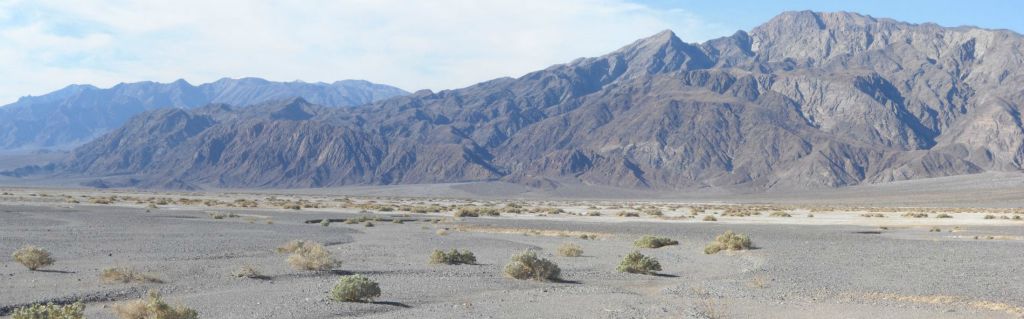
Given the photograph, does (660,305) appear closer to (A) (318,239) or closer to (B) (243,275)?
(B) (243,275)

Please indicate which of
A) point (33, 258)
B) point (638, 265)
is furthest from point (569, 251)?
point (33, 258)

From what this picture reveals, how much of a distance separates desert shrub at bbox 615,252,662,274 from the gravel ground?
1.28 ft

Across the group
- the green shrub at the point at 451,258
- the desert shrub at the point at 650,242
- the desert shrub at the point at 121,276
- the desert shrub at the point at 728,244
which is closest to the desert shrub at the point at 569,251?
the green shrub at the point at 451,258

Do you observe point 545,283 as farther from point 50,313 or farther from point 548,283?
point 50,313

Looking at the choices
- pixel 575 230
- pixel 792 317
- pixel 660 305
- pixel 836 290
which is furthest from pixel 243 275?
pixel 575 230

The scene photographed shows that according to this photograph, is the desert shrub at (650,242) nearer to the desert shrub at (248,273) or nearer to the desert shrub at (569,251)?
the desert shrub at (569,251)

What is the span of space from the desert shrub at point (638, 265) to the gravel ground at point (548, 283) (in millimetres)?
390

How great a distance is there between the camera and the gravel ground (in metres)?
15.1

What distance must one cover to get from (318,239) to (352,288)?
18.5 meters

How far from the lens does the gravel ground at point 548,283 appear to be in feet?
49.6

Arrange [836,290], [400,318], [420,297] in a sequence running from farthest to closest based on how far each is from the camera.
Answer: [836,290] → [420,297] → [400,318]

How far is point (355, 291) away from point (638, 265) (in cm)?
837

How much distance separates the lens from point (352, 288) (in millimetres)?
15391

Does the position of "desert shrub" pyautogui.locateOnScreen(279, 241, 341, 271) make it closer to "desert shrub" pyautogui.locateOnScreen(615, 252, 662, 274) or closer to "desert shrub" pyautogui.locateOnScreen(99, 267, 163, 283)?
"desert shrub" pyautogui.locateOnScreen(99, 267, 163, 283)
